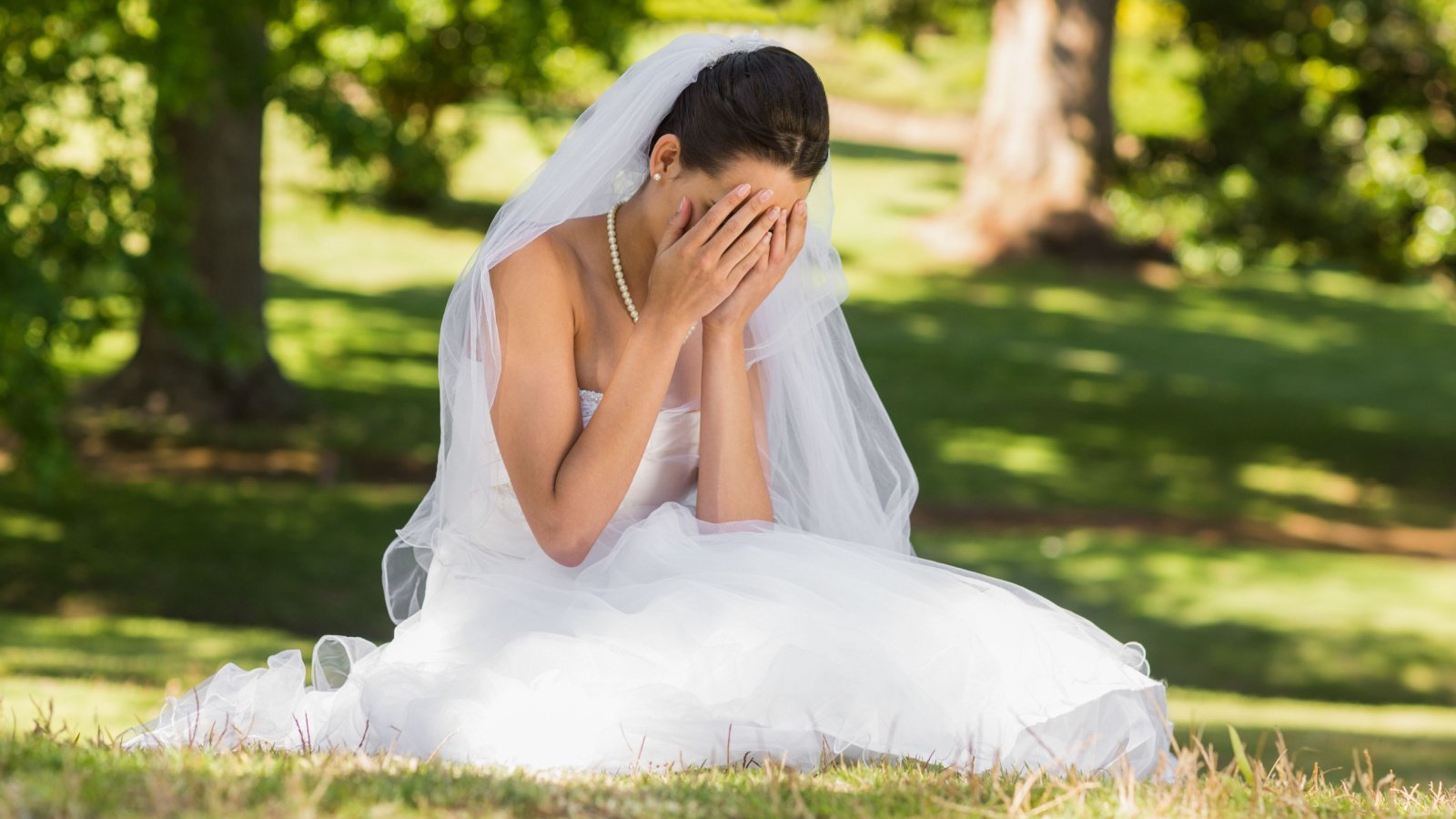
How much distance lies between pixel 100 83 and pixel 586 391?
681cm

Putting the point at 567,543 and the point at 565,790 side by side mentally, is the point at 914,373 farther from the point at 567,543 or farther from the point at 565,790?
the point at 565,790

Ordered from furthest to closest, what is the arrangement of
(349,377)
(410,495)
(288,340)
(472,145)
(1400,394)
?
1. (472,145)
2. (1400,394)
3. (288,340)
4. (349,377)
5. (410,495)

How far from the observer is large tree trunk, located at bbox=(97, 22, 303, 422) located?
13906 mm

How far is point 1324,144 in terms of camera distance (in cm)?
1405

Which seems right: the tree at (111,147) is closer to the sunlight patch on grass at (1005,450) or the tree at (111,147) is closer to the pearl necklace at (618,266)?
the pearl necklace at (618,266)

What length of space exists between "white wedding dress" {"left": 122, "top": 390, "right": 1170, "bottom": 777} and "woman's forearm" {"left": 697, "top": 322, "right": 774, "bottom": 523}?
8.3 inches

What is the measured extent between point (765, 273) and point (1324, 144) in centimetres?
1182

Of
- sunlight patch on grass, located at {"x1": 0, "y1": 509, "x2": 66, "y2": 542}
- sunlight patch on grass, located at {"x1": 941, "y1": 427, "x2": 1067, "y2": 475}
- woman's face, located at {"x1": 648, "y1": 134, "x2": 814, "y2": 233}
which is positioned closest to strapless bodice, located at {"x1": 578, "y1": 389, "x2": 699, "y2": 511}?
woman's face, located at {"x1": 648, "y1": 134, "x2": 814, "y2": 233}

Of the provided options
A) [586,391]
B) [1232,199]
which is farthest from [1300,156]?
[586,391]

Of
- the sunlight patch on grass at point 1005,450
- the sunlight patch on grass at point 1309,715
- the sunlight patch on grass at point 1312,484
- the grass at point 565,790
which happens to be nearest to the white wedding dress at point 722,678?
the grass at point 565,790

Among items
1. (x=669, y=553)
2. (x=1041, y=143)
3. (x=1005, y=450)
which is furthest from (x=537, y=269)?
(x=1041, y=143)

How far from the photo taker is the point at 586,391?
12.8ft

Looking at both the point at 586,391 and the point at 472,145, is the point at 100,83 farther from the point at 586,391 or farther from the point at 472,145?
the point at 472,145

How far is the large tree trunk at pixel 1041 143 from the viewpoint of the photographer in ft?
83.0
